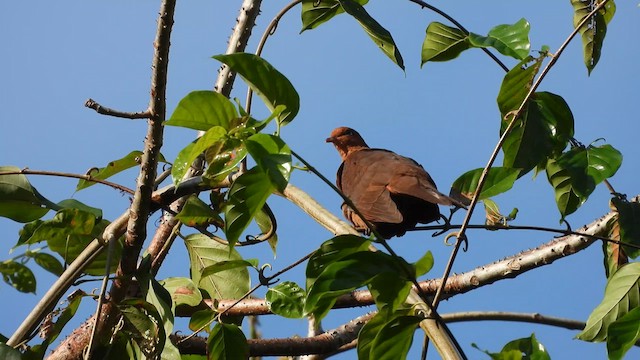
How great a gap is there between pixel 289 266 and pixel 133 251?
43cm

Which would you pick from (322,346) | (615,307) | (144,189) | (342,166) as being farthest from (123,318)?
(342,166)

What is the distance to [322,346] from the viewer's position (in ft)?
8.95

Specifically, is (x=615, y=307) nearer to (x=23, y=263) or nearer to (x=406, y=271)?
(x=406, y=271)

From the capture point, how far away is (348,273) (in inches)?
61.1

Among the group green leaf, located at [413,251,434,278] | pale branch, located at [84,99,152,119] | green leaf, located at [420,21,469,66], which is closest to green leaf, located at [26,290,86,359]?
pale branch, located at [84,99,152,119]

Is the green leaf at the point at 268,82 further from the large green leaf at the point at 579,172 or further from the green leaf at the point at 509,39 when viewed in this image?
the large green leaf at the point at 579,172

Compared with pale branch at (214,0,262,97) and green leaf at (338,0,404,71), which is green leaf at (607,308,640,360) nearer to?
green leaf at (338,0,404,71)

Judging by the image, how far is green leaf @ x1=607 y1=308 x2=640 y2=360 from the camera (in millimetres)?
1741

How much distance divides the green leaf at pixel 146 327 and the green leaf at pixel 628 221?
49.6 inches

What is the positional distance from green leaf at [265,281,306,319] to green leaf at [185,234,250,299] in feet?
1.53

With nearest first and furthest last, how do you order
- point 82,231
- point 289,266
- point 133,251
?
point 289,266, point 133,251, point 82,231

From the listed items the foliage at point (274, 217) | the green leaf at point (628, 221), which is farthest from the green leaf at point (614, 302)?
the green leaf at point (628, 221)

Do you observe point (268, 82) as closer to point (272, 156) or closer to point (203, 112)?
point (203, 112)

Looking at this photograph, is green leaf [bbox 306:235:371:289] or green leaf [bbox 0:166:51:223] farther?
green leaf [bbox 0:166:51:223]
